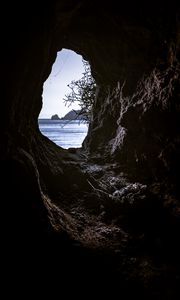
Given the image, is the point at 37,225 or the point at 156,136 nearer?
the point at 37,225

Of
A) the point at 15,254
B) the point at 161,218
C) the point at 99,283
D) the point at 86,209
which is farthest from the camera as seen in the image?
the point at 86,209

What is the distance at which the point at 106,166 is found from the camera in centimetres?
799

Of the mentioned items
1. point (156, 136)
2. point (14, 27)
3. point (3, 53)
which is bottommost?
point (156, 136)

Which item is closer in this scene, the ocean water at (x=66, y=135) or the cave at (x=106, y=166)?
the cave at (x=106, y=166)

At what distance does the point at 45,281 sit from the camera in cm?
316

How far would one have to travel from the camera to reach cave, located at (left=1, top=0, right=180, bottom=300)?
136 inches

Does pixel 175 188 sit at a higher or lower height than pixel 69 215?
higher

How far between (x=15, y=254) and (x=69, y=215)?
2.19 meters

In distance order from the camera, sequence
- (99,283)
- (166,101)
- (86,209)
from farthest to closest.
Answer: (86,209) < (166,101) < (99,283)

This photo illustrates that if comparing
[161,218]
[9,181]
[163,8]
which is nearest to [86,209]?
[161,218]

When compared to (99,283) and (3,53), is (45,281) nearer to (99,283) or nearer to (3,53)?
(99,283)

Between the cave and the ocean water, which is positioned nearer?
the cave

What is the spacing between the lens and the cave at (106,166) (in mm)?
3465

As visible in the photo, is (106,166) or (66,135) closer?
(106,166)
